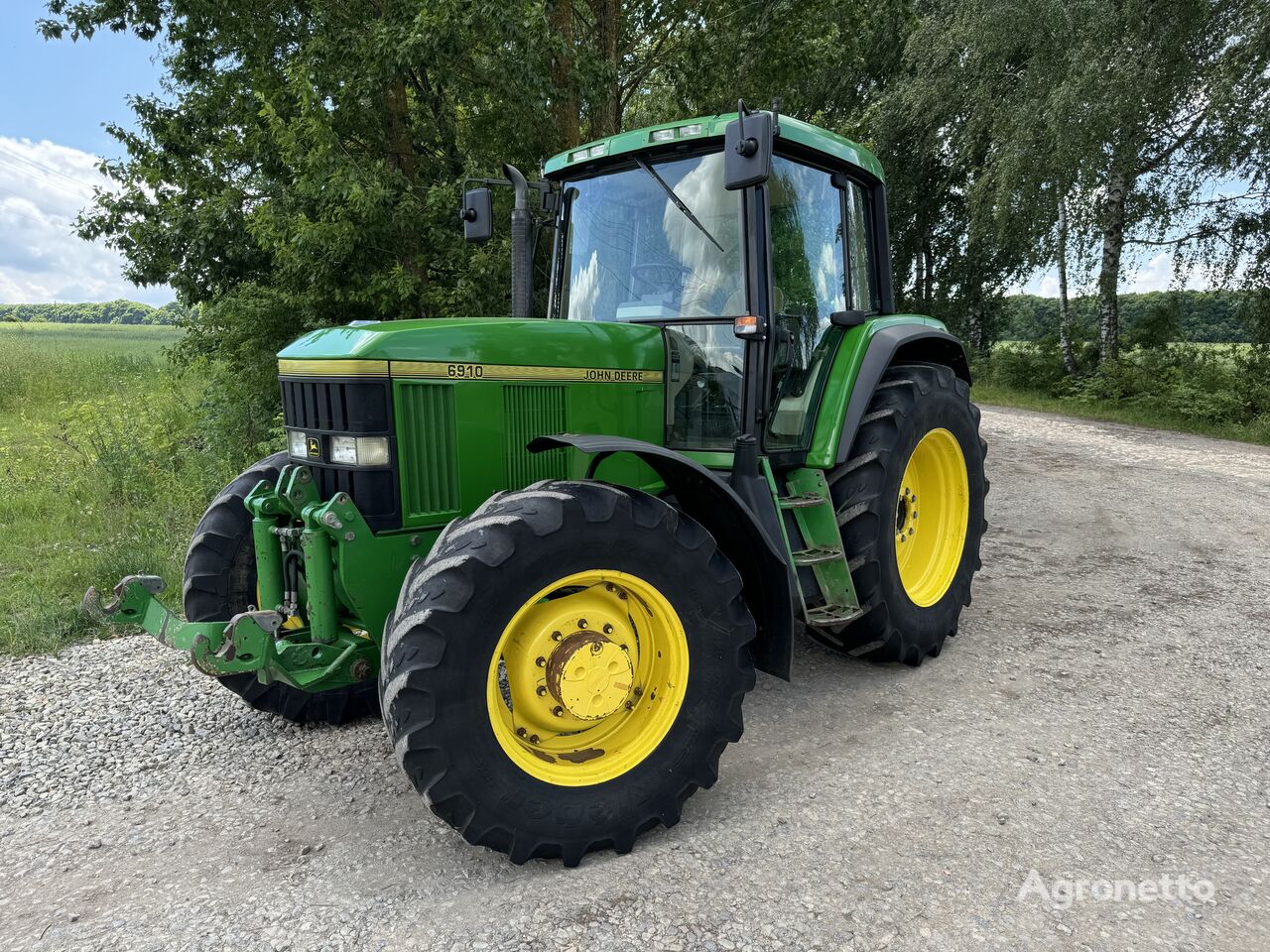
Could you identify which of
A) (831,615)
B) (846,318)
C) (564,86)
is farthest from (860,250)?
(564,86)

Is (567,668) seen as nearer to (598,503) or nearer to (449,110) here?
(598,503)

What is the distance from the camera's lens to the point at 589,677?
103 inches

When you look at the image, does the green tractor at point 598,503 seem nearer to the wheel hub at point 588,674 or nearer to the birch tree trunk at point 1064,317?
the wheel hub at point 588,674

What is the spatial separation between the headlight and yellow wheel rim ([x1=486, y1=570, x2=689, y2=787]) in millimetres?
721

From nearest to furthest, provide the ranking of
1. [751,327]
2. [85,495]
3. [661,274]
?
[751,327], [661,274], [85,495]

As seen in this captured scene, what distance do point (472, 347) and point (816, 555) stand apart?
169 cm

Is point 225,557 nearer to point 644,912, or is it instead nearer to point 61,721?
point 61,721

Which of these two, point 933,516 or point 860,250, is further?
point 933,516

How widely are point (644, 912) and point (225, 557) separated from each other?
2104 mm

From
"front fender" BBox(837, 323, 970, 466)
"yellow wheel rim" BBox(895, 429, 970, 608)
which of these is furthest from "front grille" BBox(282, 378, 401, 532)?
"yellow wheel rim" BBox(895, 429, 970, 608)

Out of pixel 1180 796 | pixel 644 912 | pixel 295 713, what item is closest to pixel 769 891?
pixel 644 912

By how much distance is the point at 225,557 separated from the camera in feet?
10.8

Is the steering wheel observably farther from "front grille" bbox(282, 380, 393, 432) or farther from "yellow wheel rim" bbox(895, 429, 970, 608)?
"yellow wheel rim" bbox(895, 429, 970, 608)

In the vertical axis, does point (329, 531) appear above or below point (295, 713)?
above
